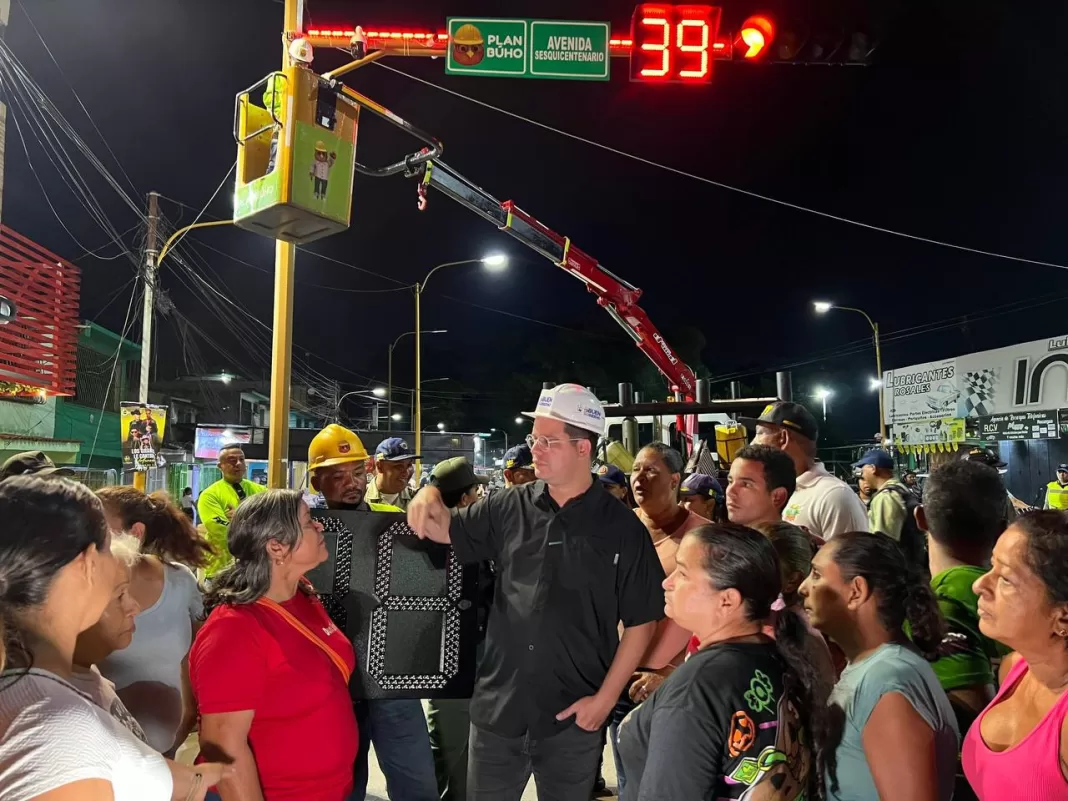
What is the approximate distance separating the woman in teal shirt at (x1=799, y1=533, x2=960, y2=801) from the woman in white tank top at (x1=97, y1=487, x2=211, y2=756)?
8.10 ft

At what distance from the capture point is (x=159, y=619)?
2.89m

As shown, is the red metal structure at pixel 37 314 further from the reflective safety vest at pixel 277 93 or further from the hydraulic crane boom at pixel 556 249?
the reflective safety vest at pixel 277 93

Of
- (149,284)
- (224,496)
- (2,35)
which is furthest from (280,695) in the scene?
(149,284)

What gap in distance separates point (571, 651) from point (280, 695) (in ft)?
3.69

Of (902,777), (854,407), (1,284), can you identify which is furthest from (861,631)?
(854,407)

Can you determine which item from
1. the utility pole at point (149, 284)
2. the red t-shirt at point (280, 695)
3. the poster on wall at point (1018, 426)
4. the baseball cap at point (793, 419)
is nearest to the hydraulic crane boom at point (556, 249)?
the baseball cap at point (793, 419)

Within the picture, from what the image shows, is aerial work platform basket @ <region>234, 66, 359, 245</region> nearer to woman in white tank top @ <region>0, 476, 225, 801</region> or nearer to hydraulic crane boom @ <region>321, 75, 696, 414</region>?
hydraulic crane boom @ <region>321, 75, 696, 414</region>

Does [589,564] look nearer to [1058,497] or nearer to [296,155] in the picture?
[296,155]

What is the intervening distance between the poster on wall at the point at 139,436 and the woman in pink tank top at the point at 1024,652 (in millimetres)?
12595

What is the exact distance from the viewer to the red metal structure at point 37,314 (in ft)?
39.5

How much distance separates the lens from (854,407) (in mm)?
59844

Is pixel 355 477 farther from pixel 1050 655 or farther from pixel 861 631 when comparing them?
pixel 1050 655

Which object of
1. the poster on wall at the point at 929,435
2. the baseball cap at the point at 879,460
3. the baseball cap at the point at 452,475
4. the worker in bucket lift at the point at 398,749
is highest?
the poster on wall at the point at 929,435

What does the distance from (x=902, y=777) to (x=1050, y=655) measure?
53 cm
